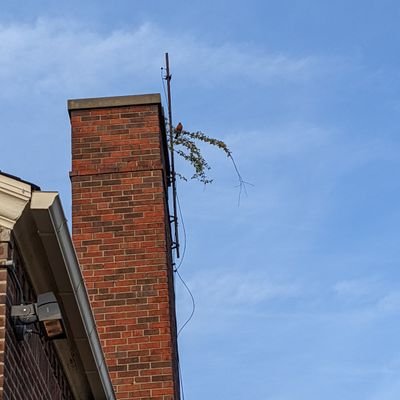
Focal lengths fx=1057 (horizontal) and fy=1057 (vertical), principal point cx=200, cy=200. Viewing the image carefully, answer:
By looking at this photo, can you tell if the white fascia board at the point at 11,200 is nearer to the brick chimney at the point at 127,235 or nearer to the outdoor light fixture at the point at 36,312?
the outdoor light fixture at the point at 36,312

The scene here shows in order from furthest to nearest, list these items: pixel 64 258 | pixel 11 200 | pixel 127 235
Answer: pixel 127 235 → pixel 64 258 → pixel 11 200

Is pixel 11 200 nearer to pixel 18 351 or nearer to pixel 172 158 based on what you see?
pixel 18 351

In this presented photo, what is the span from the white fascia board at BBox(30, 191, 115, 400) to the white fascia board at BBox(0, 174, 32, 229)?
7cm

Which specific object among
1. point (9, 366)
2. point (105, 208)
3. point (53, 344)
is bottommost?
point (9, 366)

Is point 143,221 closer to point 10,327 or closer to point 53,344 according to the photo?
point 53,344

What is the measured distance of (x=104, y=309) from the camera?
11359 millimetres

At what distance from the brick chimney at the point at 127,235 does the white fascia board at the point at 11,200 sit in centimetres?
486

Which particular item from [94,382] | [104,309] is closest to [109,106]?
[104,309]

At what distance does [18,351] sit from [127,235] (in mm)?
5215

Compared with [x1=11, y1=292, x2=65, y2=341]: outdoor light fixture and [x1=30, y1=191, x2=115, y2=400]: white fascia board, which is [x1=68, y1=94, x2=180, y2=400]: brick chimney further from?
[x1=11, y1=292, x2=65, y2=341]: outdoor light fixture

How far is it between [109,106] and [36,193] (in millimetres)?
6137

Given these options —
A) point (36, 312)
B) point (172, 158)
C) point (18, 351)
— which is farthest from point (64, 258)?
point (172, 158)

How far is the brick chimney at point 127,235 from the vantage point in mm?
11086

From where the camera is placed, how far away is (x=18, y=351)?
21.6 feet
